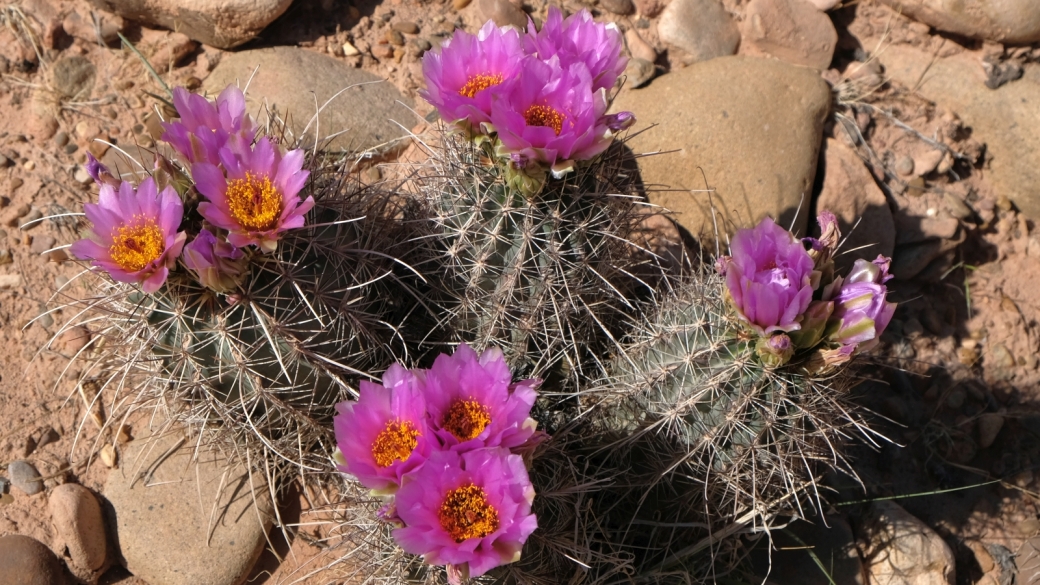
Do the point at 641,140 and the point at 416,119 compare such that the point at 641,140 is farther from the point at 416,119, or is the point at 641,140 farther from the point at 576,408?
the point at 576,408

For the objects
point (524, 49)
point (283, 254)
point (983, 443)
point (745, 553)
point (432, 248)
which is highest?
point (524, 49)

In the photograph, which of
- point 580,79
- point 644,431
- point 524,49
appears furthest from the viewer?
point 644,431

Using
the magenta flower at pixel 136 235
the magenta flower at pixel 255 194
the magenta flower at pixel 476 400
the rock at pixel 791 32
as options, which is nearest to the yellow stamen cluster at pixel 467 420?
the magenta flower at pixel 476 400

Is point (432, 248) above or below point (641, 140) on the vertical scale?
above

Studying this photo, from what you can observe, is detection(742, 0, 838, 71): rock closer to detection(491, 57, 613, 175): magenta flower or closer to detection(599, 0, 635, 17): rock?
detection(599, 0, 635, 17): rock

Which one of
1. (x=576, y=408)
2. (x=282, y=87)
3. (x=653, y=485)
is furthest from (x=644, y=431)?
(x=282, y=87)

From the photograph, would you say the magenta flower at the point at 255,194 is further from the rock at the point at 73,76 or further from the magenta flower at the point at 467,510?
the rock at the point at 73,76

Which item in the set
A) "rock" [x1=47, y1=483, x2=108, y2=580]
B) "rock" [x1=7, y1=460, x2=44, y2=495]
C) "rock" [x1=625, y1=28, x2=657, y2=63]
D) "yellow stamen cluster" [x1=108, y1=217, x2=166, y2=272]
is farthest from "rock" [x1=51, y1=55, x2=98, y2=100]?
"rock" [x1=625, y1=28, x2=657, y2=63]
